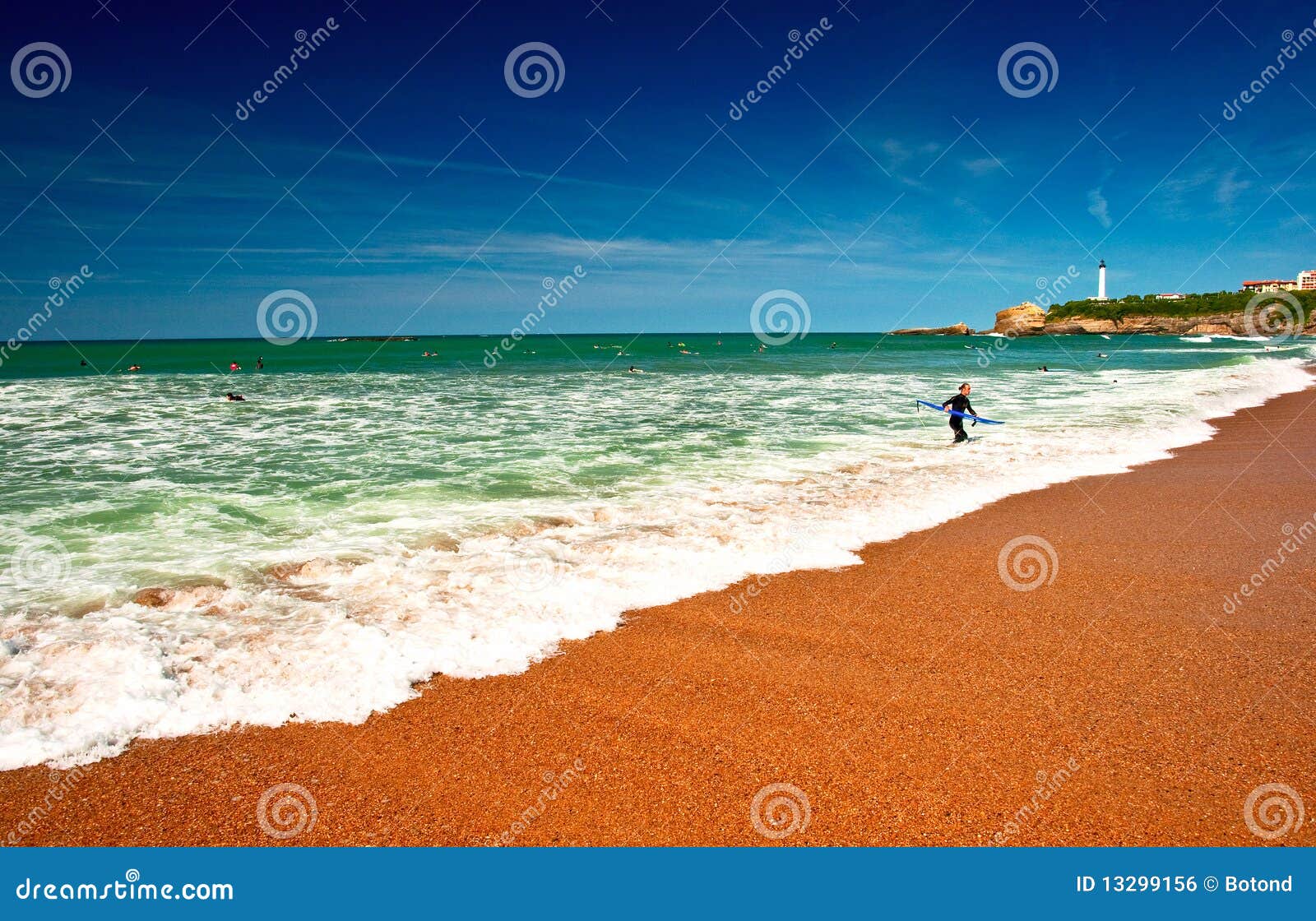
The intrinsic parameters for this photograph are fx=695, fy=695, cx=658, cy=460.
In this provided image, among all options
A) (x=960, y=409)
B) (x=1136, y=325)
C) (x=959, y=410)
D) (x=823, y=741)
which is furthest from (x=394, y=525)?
(x=1136, y=325)

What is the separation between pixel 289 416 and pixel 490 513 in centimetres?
→ 1637

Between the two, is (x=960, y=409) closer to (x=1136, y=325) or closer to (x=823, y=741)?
(x=823, y=741)

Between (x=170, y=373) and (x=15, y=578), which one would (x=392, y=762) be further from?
(x=170, y=373)

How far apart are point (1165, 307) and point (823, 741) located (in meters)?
166

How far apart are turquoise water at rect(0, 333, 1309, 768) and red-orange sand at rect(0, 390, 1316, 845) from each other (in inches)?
A: 21.5

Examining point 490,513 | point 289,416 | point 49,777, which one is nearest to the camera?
point 49,777

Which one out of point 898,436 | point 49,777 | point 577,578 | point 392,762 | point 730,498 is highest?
point 898,436

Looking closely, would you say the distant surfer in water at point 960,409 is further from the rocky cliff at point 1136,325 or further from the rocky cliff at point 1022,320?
the rocky cliff at point 1022,320

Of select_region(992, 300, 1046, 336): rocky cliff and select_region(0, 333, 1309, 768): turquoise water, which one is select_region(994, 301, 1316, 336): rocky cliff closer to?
select_region(992, 300, 1046, 336): rocky cliff

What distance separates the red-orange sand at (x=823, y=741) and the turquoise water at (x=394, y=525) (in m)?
0.54

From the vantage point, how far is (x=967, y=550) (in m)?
8.16

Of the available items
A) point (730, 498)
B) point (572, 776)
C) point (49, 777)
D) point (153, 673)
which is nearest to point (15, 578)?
point (153, 673)

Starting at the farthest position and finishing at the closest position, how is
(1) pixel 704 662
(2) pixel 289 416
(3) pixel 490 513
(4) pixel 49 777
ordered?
1. (2) pixel 289 416
2. (3) pixel 490 513
3. (1) pixel 704 662
4. (4) pixel 49 777

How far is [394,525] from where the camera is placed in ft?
30.5
